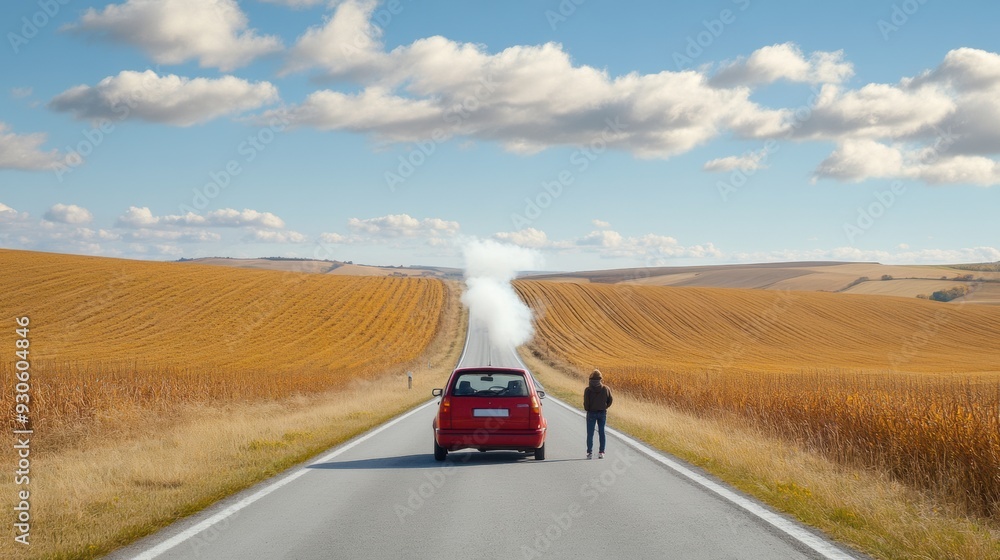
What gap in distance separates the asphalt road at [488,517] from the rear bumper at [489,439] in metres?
0.28

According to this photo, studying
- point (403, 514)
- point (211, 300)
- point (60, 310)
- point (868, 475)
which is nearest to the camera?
point (403, 514)

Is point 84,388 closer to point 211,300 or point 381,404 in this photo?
point 381,404

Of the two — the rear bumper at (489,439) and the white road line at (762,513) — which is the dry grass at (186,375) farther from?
the white road line at (762,513)

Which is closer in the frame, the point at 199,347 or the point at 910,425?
the point at 910,425

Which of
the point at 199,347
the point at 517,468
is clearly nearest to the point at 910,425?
the point at 517,468

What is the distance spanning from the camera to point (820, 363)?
59469mm

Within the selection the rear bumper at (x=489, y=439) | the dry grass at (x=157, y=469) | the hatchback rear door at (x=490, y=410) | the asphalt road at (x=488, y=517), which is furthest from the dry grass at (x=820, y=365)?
the dry grass at (x=157, y=469)

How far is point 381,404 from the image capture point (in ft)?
80.2

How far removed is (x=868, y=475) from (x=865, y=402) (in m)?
3.01

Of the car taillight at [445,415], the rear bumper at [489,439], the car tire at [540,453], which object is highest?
the car taillight at [445,415]

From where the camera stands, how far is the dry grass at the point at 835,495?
6.32 m

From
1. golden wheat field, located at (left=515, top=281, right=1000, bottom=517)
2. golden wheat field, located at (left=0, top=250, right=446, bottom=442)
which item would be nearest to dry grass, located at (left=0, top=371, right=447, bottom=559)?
golden wheat field, located at (left=0, top=250, right=446, bottom=442)

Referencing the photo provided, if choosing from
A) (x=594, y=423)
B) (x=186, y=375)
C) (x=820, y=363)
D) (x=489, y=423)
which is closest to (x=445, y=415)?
(x=489, y=423)

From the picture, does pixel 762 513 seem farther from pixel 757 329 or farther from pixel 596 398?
pixel 757 329
